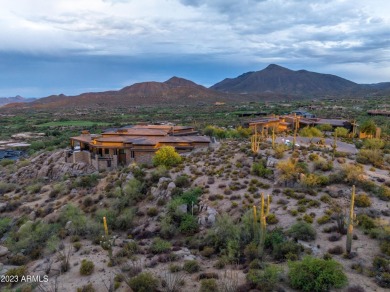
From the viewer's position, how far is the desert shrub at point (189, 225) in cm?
2292

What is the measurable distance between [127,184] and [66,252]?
9.10 m

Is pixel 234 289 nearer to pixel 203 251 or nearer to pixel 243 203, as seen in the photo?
pixel 203 251

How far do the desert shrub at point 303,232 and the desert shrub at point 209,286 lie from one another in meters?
6.02

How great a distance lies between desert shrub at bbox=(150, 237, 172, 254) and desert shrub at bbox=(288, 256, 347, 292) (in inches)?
305

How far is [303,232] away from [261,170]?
9.40m

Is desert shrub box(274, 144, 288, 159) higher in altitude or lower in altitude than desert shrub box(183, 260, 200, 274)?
higher

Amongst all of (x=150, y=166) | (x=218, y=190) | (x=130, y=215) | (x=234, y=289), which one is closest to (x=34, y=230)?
(x=130, y=215)

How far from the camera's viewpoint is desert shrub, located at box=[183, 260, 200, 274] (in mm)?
17547

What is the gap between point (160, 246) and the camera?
20391 millimetres

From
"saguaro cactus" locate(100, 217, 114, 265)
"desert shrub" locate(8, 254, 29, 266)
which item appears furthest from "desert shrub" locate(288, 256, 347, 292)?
"desert shrub" locate(8, 254, 29, 266)

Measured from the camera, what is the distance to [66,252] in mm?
21359

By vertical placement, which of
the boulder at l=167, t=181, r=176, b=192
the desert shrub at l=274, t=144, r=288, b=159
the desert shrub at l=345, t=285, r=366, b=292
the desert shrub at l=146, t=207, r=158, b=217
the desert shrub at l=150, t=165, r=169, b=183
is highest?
the desert shrub at l=274, t=144, r=288, b=159

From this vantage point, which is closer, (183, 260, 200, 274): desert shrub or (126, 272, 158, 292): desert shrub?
(126, 272, 158, 292): desert shrub

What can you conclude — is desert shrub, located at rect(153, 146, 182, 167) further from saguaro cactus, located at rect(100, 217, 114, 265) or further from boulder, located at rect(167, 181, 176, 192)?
saguaro cactus, located at rect(100, 217, 114, 265)
